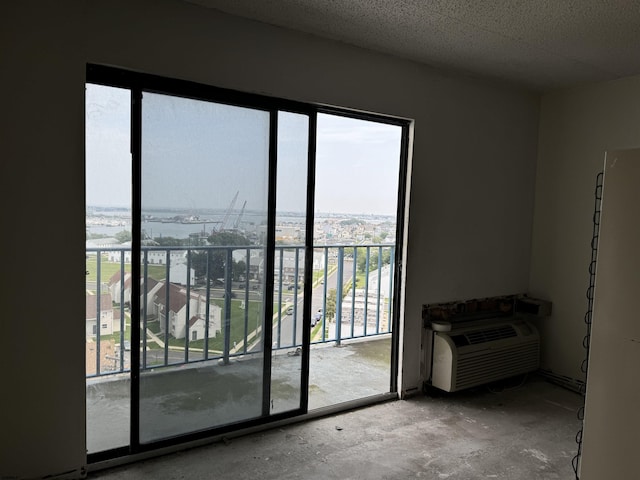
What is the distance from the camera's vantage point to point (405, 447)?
2777 millimetres

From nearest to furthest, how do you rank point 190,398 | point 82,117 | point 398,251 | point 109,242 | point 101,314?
point 82,117 → point 109,242 → point 190,398 → point 101,314 → point 398,251

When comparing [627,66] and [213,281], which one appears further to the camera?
[627,66]

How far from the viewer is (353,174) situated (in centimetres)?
419

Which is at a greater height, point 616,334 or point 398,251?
point 398,251

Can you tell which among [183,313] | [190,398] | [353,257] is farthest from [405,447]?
[353,257]

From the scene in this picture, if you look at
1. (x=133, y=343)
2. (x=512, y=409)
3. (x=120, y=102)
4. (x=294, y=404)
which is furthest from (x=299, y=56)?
(x=512, y=409)

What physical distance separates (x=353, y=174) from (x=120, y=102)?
2226 millimetres

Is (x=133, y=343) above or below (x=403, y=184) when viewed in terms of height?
below

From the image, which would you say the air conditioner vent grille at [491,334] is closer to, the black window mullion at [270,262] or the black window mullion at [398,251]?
the black window mullion at [398,251]

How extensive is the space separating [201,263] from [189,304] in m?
0.24

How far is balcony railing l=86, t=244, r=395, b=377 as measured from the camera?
2.57 metres

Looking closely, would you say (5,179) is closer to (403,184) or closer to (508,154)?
(403,184)

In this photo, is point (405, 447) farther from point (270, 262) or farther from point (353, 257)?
point (353, 257)

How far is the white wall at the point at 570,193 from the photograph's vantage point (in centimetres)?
358
